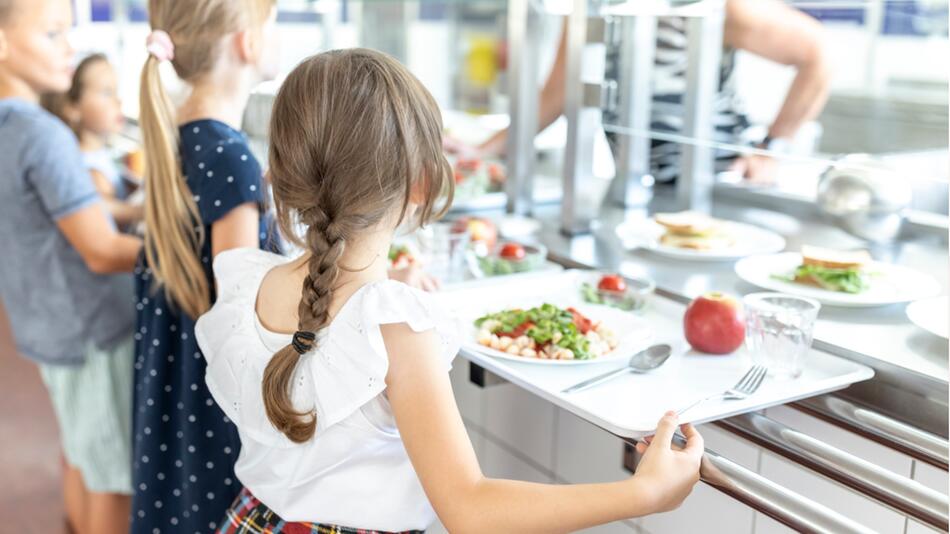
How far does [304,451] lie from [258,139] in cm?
116

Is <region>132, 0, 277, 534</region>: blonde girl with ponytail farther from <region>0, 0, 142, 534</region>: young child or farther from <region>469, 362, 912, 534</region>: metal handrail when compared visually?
<region>469, 362, 912, 534</region>: metal handrail

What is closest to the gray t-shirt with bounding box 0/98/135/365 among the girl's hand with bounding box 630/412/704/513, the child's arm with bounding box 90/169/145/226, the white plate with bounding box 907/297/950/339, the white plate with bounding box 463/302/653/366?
the child's arm with bounding box 90/169/145/226

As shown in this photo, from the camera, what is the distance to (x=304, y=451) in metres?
0.89

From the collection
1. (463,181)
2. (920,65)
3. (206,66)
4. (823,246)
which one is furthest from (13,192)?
(920,65)

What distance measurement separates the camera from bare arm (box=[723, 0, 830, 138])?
4.88 feet

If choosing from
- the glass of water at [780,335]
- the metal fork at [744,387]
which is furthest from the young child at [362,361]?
the glass of water at [780,335]

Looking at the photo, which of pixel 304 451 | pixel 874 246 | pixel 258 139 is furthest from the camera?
pixel 258 139

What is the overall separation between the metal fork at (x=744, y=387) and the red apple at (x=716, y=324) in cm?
6

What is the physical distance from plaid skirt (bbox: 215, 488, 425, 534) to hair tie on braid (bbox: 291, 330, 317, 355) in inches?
7.8

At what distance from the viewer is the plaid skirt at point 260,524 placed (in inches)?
36.1

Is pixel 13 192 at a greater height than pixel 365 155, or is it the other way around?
pixel 365 155

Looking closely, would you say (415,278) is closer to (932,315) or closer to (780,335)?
(780,335)

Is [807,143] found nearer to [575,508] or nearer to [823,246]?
[823,246]

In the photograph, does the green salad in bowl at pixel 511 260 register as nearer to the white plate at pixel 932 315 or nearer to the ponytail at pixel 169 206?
the ponytail at pixel 169 206
